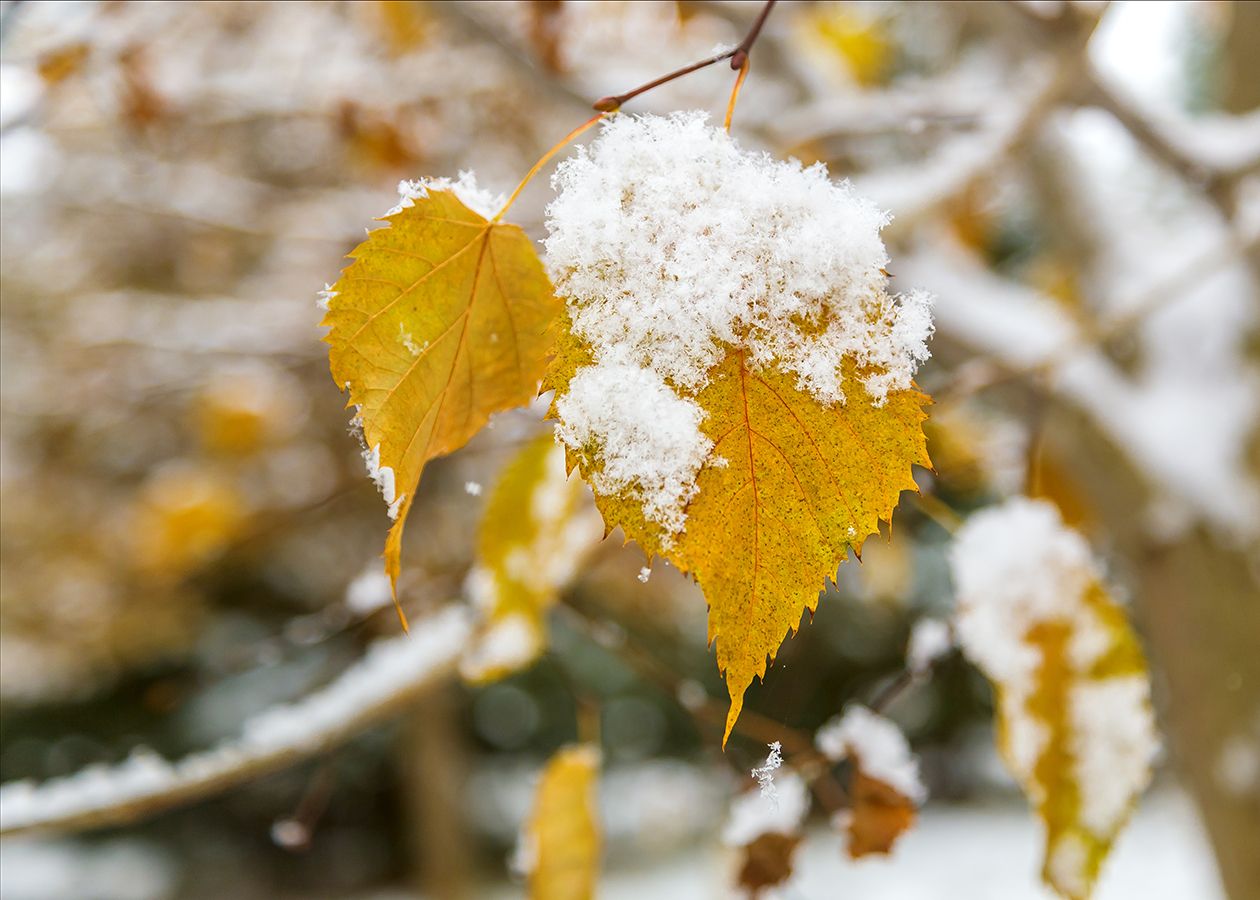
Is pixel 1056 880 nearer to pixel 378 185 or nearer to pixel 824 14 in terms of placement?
pixel 824 14

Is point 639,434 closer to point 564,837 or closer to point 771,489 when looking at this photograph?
point 771,489

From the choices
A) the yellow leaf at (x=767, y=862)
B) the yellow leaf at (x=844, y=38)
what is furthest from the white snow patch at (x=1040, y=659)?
the yellow leaf at (x=844, y=38)

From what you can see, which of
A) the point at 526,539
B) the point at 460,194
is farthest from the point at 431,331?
the point at 526,539

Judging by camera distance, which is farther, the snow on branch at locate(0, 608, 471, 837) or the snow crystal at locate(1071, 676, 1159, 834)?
the snow on branch at locate(0, 608, 471, 837)

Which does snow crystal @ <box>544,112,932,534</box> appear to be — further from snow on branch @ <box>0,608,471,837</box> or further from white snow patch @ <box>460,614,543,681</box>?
snow on branch @ <box>0,608,471,837</box>

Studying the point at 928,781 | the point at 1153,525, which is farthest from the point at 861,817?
the point at 928,781

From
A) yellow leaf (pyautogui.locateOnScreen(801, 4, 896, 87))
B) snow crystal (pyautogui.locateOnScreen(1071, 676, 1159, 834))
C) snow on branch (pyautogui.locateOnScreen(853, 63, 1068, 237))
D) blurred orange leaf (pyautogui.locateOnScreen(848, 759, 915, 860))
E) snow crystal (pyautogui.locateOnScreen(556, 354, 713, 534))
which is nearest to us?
snow crystal (pyautogui.locateOnScreen(556, 354, 713, 534))

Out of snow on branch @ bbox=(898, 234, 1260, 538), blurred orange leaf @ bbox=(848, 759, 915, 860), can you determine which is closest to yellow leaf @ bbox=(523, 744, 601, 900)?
blurred orange leaf @ bbox=(848, 759, 915, 860)
